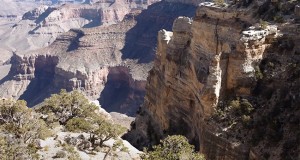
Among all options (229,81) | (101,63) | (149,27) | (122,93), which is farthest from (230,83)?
(149,27)

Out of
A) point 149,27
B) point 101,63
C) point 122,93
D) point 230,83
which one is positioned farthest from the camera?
point 149,27

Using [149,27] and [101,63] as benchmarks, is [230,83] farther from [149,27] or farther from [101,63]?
[149,27]

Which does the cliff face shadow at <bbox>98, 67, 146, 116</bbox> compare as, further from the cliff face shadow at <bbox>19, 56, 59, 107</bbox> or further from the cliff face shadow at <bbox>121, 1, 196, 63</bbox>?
the cliff face shadow at <bbox>19, 56, 59, 107</bbox>

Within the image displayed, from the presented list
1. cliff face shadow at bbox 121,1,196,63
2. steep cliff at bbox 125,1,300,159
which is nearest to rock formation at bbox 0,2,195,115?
cliff face shadow at bbox 121,1,196,63

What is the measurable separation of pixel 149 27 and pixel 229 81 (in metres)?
122

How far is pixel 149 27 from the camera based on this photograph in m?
158

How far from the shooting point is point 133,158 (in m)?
39.9

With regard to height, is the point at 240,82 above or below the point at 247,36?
below

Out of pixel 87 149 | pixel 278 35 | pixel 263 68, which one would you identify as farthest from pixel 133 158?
pixel 278 35

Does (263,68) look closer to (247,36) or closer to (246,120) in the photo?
(247,36)

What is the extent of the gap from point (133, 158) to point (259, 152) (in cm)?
1236

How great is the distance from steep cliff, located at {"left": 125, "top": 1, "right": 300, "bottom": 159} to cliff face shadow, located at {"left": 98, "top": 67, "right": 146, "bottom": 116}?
6653 cm

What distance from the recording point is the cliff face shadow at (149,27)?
147m

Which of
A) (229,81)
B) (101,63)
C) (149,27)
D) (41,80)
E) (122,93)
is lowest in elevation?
(41,80)
